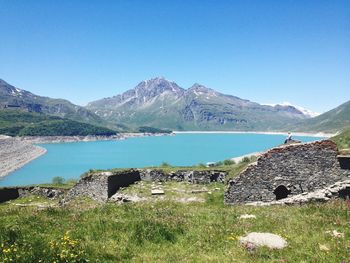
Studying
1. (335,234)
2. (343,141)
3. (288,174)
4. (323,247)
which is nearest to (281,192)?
(288,174)

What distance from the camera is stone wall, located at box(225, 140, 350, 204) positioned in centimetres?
2341

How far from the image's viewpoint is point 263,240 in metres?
11.6

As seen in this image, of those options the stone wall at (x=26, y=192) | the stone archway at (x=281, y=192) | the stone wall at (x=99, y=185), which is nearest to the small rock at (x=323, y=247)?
the stone archway at (x=281, y=192)

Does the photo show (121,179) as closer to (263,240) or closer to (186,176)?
(186,176)

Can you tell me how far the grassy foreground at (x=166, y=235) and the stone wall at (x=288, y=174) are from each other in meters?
7.44

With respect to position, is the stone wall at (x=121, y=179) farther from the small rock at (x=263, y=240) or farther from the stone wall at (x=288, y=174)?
the small rock at (x=263, y=240)

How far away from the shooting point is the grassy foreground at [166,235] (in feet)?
32.8

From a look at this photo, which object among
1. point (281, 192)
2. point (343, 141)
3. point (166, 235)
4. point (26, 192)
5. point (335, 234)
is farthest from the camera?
point (343, 141)

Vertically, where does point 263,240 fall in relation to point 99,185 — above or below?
above

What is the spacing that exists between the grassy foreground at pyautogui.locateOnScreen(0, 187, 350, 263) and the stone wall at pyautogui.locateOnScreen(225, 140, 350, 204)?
744 cm

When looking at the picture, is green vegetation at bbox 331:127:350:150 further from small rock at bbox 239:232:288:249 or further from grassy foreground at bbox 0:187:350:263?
small rock at bbox 239:232:288:249

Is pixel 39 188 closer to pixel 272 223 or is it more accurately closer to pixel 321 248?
pixel 272 223

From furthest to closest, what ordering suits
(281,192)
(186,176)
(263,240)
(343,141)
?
1. (343,141)
2. (186,176)
3. (281,192)
4. (263,240)

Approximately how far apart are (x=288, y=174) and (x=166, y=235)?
1449 cm
